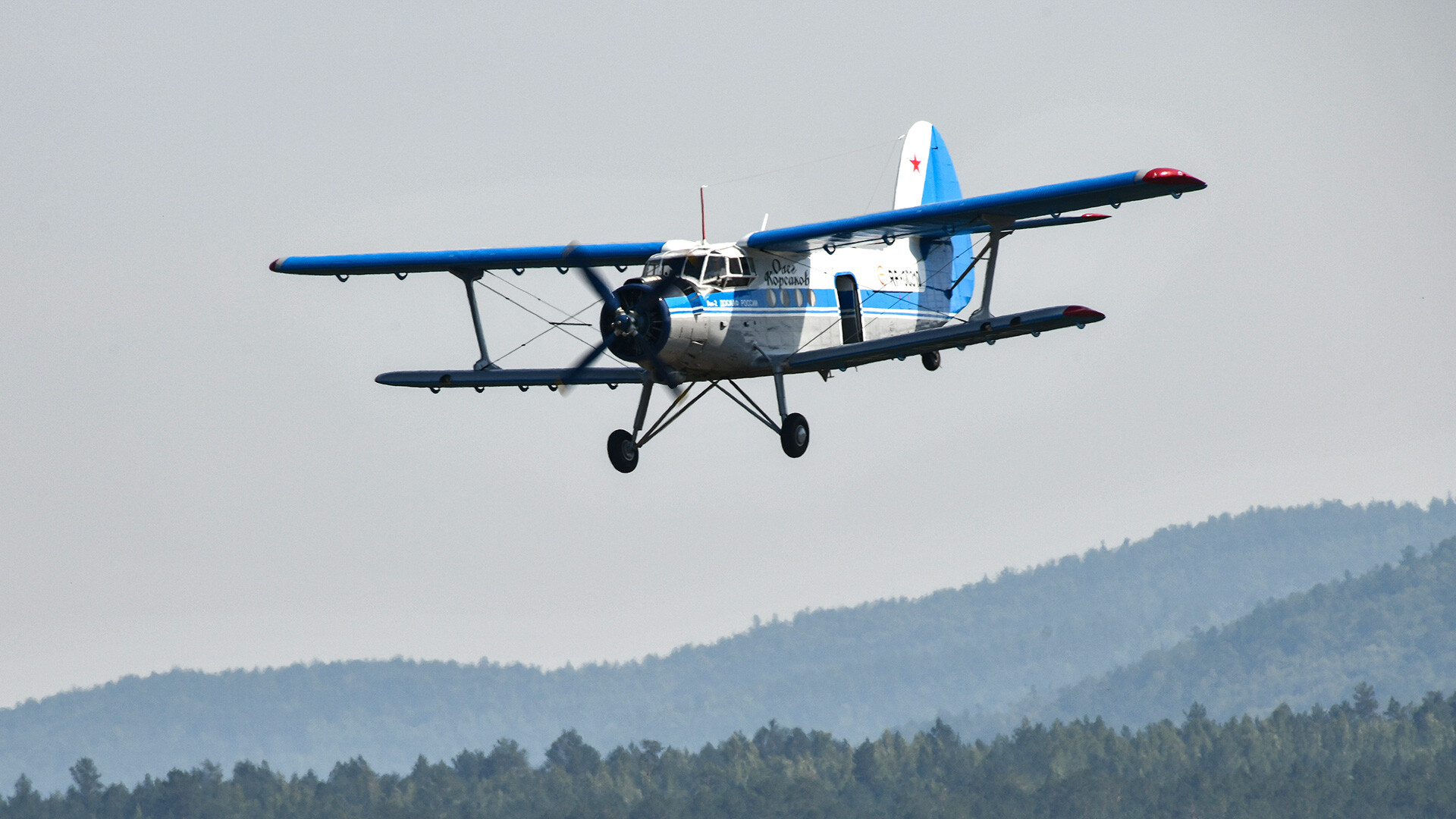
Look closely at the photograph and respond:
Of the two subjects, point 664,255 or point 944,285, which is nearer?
point 664,255

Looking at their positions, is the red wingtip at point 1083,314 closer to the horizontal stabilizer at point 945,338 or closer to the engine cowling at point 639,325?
the horizontal stabilizer at point 945,338

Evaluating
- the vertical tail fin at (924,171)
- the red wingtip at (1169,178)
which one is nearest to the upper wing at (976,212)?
the red wingtip at (1169,178)

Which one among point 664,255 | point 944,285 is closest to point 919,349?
point 664,255

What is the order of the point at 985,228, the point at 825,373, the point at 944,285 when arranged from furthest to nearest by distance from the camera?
the point at 944,285 < the point at 985,228 < the point at 825,373

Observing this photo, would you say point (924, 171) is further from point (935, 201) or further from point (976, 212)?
point (976, 212)

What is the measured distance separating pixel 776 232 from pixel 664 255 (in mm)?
2335

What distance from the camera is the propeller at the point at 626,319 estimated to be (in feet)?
118

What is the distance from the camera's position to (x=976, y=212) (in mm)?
36844

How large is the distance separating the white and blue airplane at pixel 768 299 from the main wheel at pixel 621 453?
2cm

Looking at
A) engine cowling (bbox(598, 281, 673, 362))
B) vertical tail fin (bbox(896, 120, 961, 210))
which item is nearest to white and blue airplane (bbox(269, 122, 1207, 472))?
engine cowling (bbox(598, 281, 673, 362))

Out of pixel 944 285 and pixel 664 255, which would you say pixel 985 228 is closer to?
pixel 944 285

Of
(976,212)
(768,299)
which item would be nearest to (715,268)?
(768,299)

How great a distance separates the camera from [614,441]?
37.4 m

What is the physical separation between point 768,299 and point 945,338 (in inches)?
159
